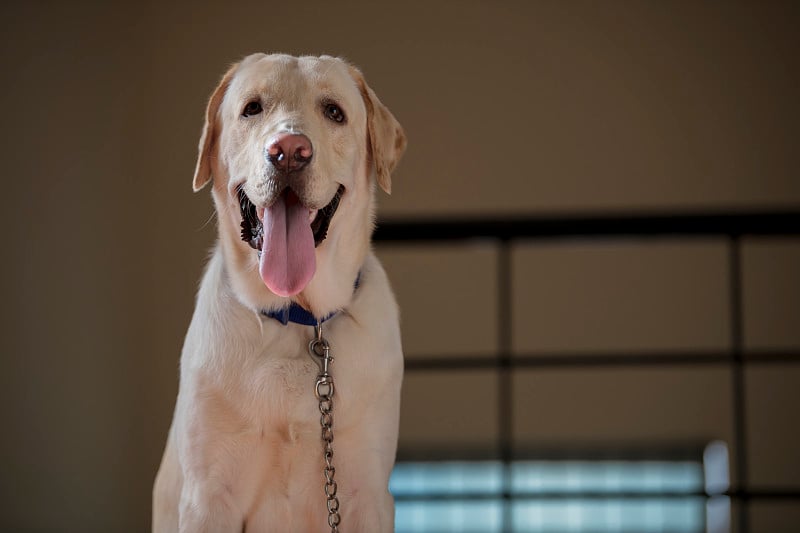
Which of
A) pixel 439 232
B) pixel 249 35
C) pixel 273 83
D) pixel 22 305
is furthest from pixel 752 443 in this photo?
pixel 273 83

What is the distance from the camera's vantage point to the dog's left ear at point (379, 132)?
1566mm

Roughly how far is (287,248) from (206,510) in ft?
1.38

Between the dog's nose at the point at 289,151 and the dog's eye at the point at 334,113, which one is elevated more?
the dog's eye at the point at 334,113

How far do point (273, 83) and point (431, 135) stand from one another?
5239mm

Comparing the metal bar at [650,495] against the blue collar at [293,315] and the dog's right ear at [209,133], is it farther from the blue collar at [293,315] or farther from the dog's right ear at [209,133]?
the dog's right ear at [209,133]

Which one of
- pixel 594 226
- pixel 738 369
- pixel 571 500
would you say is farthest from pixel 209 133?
pixel 571 500

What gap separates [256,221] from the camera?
1.44m

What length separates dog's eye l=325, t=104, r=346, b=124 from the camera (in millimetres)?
1490

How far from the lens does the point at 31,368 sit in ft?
18.6

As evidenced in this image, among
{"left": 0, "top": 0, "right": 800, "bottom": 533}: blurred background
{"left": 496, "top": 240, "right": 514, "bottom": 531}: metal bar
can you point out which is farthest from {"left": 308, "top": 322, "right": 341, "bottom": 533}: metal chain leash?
{"left": 0, "top": 0, "right": 800, "bottom": 533}: blurred background

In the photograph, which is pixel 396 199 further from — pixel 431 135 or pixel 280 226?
pixel 280 226

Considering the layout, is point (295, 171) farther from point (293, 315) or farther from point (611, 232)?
point (611, 232)

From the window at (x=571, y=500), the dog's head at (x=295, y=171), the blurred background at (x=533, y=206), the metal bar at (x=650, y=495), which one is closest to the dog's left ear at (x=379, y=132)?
the dog's head at (x=295, y=171)

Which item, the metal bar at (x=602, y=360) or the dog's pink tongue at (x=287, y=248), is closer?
the dog's pink tongue at (x=287, y=248)
